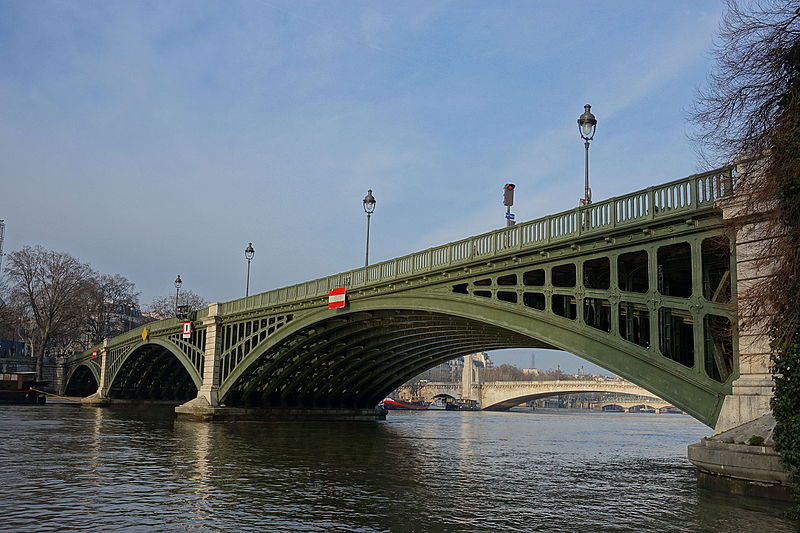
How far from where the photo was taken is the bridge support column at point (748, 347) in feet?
57.5

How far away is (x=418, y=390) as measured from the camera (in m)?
167

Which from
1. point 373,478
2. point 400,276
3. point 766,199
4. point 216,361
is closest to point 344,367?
point 216,361

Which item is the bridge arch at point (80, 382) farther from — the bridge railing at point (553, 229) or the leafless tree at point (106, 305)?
the bridge railing at point (553, 229)

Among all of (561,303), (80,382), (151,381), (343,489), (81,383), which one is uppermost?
(561,303)

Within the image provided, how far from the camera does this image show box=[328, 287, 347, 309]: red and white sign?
3984 cm

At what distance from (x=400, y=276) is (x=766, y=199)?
2103 cm

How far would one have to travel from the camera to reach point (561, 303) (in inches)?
1144

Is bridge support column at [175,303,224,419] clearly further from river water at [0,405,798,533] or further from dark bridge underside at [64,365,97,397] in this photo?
dark bridge underside at [64,365,97,397]

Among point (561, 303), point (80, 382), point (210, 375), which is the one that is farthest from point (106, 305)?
point (561, 303)

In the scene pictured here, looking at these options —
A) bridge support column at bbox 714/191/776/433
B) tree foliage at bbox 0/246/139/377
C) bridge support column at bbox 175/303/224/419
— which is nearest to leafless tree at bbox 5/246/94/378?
tree foliage at bbox 0/246/139/377

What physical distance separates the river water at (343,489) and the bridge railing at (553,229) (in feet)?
26.0

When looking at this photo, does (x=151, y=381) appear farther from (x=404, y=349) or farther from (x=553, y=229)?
(x=553, y=229)

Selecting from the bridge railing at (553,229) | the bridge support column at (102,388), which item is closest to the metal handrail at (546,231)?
the bridge railing at (553,229)

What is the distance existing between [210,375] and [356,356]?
1161 centimetres
